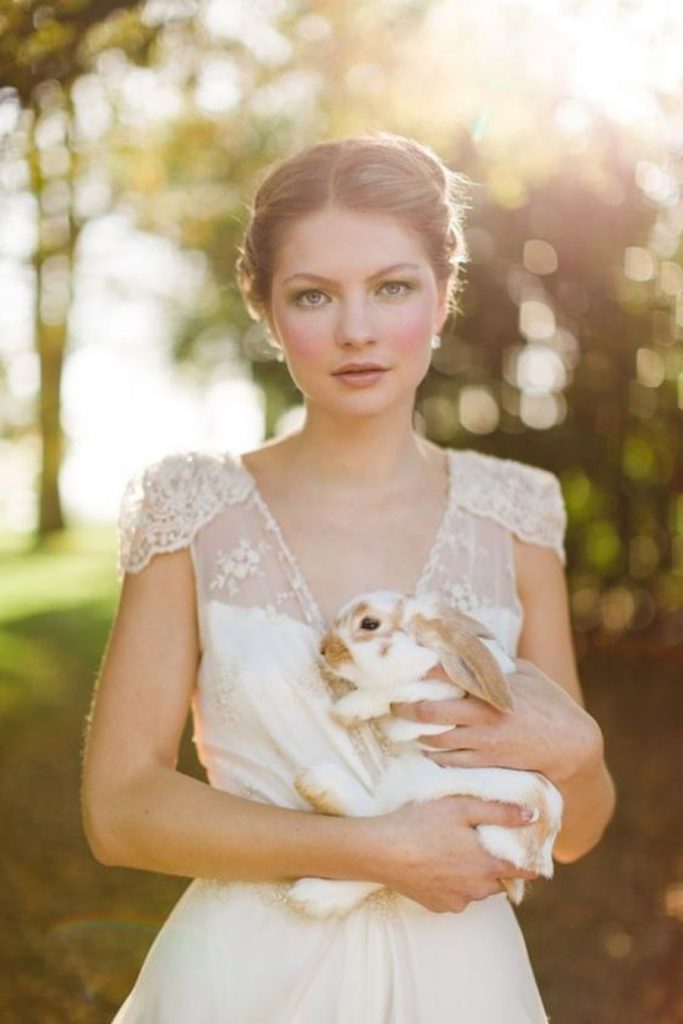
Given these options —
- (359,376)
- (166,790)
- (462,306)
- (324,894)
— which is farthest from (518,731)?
(462,306)

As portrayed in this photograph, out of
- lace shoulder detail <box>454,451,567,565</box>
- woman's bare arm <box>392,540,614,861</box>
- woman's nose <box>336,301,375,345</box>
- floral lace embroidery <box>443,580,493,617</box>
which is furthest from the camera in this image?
lace shoulder detail <box>454,451,567,565</box>

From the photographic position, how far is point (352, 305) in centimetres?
287

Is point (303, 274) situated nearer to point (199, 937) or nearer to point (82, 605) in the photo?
point (199, 937)

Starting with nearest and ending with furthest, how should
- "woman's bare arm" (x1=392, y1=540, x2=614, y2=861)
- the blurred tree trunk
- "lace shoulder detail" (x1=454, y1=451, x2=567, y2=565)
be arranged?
"woman's bare arm" (x1=392, y1=540, x2=614, y2=861) → "lace shoulder detail" (x1=454, y1=451, x2=567, y2=565) → the blurred tree trunk

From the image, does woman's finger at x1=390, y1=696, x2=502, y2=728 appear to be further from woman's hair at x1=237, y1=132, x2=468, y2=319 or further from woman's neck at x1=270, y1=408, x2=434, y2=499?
woman's hair at x1=237, y1=132, x2=468, y2=319

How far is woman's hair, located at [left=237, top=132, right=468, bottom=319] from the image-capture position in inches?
117

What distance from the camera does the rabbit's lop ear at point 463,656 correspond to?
104 inches

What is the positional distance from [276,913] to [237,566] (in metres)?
0.74

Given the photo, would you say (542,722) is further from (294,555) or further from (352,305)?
(352,305)

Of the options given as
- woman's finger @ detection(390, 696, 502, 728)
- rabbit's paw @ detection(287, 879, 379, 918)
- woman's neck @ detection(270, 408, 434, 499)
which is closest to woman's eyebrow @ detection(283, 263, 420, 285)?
woman's neck @ detection(270, 408, 434, 499)

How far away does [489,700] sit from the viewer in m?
2.63

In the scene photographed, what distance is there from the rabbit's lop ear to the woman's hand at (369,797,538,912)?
216mm

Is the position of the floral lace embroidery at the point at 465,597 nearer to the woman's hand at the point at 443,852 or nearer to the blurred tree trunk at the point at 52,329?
the woman's hand at the point at 443,852

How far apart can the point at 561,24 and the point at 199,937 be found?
427 centimetres
